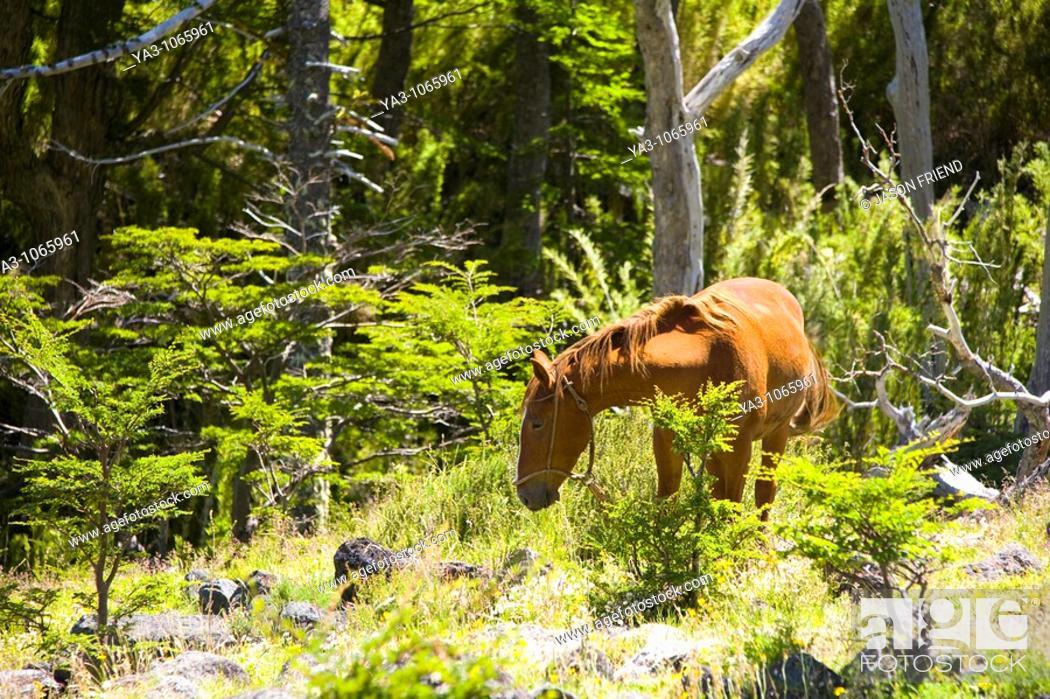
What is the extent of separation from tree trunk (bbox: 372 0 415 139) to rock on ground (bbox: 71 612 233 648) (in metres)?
9.44

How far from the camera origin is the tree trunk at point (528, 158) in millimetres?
15938

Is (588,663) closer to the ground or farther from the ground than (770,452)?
closer to the ground

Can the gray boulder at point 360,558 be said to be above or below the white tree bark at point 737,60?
below

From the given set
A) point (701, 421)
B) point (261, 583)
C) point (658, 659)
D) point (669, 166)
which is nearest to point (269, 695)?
point (658, 659)

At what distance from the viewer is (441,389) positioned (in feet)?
35.1

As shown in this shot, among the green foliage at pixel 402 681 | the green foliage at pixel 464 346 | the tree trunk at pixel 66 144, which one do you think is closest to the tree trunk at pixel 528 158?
the green foliage at pixel 464 346

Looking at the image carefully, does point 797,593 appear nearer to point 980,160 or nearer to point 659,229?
point 659,229

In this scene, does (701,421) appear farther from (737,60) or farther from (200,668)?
(737,60)

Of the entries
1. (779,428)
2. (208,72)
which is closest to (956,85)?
(208,72)

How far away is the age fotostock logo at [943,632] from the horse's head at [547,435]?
190 centimetres

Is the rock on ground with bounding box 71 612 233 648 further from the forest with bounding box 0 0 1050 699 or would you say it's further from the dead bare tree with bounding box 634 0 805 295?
the dead bare tree with bounding box 634 0 805 295

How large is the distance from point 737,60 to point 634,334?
516 cm

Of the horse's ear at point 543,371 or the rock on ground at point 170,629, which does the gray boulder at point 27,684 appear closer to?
the rock on ground at point 170,629

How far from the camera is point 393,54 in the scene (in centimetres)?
1539
